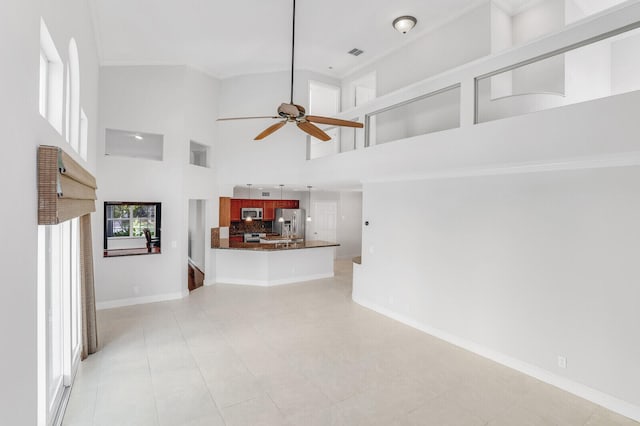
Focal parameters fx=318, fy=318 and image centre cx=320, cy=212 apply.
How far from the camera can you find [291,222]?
10016 mm

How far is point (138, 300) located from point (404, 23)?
690 centimetres

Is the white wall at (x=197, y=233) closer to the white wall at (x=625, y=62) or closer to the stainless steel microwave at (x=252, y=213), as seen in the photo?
the stainless steel microwave at (x=252, y=213)

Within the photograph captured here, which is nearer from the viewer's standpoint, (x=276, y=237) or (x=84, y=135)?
(x=84, y=135)

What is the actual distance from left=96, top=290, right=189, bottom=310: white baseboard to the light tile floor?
44 cm

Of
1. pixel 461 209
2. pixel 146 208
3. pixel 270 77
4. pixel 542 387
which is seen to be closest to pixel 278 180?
pixel 270 77

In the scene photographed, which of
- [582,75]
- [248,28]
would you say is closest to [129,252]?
[248,28]

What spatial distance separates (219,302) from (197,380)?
2.78m

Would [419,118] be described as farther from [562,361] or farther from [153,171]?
[153,171]

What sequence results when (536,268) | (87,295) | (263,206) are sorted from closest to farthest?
(536,268) < (87,295) < (263,206)

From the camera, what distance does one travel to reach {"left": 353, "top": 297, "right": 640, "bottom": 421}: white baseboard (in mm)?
3025

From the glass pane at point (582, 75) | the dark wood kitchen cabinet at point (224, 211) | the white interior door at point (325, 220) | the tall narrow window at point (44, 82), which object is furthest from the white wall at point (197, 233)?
the glass pane at point (582, 75)

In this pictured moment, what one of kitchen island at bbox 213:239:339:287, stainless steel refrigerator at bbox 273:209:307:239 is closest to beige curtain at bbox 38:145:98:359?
kitchen island at bbox 213:239:339:287

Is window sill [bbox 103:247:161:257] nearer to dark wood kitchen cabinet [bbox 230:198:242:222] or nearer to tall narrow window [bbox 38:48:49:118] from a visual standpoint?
dark wood kitchen cabinet [bbox 230:198:242:222]

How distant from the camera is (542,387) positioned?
344cm
